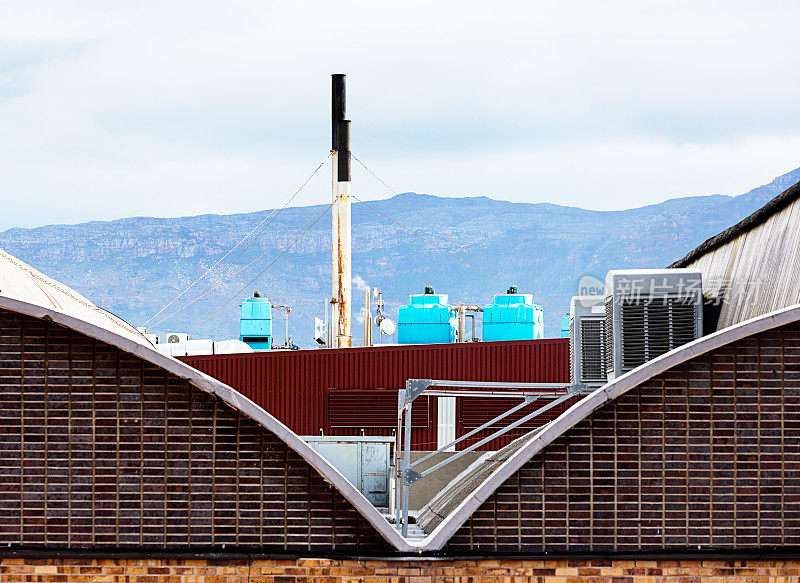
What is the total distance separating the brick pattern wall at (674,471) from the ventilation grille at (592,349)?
4315 mm

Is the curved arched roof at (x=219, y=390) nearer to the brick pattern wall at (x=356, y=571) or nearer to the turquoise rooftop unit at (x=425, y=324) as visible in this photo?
the brick pattern wall at (x=356, y=571)

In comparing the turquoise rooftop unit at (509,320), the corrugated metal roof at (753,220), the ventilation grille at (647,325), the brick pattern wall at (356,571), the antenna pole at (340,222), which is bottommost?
the brick pattern wall at (356,571)

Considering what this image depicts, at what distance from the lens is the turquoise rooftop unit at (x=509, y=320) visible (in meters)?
31.7

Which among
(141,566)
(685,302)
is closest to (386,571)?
(141,566)

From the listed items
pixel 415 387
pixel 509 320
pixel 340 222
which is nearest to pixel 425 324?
pixel 509 320

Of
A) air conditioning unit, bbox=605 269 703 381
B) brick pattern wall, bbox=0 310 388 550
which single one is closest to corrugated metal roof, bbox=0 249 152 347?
brick pattern wall, bbox=0 310 388 550

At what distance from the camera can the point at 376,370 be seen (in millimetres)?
25594

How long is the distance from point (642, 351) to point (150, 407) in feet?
21.2

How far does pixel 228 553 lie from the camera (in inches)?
408

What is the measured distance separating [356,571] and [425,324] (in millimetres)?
20936

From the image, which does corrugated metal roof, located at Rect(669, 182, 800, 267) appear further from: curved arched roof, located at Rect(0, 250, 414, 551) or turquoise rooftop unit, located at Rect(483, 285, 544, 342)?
turquoise rooftop unit, located at Rect(483, 285, 544, 342)

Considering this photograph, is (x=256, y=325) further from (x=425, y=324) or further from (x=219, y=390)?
(x=219, y=390)

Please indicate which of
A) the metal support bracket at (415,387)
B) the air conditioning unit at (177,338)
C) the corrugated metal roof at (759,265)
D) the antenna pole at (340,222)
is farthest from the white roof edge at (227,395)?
the air conditioning unit at (177,338)

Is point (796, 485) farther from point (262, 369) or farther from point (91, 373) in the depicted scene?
point (262, 369)
